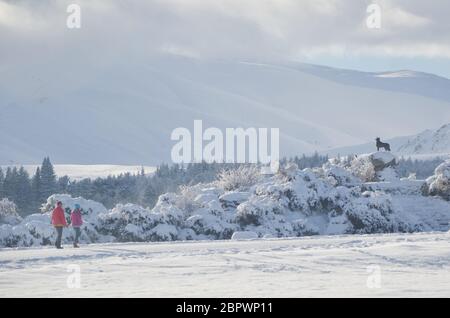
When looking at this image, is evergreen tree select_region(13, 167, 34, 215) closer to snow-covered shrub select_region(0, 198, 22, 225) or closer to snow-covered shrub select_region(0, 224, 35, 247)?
snow-covered shrub select_region(0, 198, 22, 225)

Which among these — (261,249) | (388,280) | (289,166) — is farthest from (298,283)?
(289,166)

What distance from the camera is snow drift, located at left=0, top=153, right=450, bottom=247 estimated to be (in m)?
38.4

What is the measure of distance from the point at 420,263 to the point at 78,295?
8330 millimetres

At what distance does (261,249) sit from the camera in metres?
21.6

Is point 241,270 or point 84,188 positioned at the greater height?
point 84,188

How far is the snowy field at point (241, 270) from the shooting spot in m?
15.0

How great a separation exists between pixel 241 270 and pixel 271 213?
2240 cm

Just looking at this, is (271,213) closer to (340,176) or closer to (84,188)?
(340,176)

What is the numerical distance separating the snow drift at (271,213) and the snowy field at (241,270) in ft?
49.7

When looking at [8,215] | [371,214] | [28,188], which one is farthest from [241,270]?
[28,188]

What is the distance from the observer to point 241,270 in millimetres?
17719
